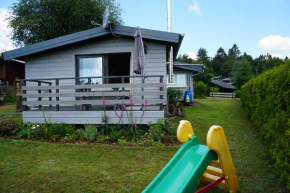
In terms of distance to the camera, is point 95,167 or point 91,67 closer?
point 95,167

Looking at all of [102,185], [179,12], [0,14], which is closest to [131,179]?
[102,185]

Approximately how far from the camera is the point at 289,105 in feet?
9.42

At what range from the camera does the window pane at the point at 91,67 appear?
7.88m

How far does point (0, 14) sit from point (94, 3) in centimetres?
1106

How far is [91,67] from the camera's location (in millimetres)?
7977

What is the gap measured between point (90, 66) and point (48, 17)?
55.6 ft

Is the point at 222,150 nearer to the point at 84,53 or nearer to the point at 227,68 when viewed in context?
the point at 84,53

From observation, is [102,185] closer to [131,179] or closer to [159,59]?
[131,179]

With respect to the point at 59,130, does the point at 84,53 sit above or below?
above

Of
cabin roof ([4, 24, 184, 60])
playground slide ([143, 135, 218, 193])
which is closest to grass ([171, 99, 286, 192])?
playground slide ([143, 135, 218, 193])

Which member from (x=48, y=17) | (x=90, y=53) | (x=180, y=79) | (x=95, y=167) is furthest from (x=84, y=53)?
(x=48, y=17)

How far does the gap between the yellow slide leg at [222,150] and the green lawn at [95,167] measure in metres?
0.30

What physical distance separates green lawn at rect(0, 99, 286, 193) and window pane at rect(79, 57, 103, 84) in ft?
11.3

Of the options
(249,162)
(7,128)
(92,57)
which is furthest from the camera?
(92,57)
